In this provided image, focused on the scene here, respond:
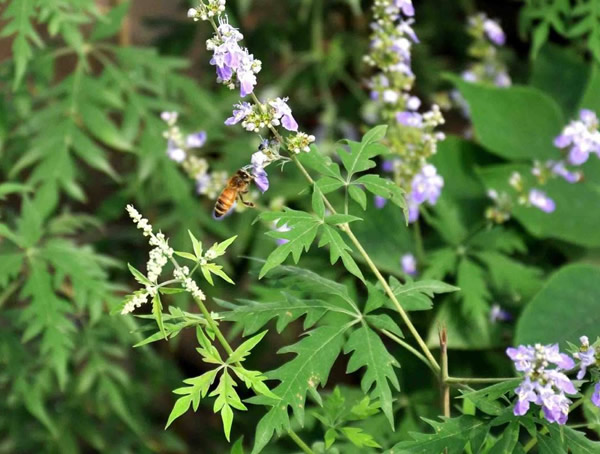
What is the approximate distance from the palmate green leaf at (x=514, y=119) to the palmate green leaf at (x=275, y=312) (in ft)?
3.12

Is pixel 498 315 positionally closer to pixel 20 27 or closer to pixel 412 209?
pixel 412 209

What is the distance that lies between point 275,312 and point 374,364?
160 millimetres

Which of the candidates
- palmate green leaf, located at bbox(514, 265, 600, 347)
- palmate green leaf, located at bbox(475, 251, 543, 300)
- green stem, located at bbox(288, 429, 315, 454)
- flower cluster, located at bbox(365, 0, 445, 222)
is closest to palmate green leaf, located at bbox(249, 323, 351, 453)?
green stem, located at bbox(288, 429, 315, 454)

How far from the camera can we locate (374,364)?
1105 millimetres

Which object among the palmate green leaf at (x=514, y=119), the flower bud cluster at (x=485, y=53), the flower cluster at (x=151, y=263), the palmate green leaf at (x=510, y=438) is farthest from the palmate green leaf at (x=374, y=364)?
the flower bud cluster at (x=485, y=53)

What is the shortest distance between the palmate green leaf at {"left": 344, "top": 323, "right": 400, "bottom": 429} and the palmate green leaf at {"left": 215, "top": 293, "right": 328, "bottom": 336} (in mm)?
64

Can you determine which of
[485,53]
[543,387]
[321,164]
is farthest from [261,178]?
[485,53]

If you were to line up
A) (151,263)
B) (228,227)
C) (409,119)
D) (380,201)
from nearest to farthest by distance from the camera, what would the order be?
(151,263), (409,119), (380,201), (228,227)

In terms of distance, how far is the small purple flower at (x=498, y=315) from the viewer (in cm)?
184

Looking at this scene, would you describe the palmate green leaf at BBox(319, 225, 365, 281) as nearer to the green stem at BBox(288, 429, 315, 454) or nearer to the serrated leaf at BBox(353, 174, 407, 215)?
the serrated leaf at BBox(353, 174, 407, 215)

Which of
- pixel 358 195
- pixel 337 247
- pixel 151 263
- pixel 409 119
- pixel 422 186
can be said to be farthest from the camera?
pixel 422 186

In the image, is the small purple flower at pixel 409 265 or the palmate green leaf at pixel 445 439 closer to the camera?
the palmate green leaf at pixel 445 439

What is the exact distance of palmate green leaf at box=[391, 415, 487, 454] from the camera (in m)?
1.07

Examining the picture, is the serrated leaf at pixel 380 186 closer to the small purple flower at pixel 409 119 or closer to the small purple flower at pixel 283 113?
the small purple flower at pixel 283 113
